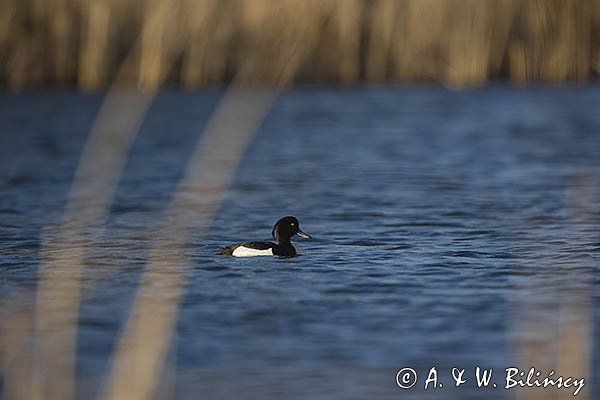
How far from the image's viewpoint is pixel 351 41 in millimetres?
21766

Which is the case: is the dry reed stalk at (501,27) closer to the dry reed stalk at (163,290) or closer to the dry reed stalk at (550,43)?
the dry reed stalk at (550,43)

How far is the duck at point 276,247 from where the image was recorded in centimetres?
918

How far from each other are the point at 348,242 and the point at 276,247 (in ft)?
3.00

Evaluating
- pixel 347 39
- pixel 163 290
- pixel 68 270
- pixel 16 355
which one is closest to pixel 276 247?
pixel 68 270

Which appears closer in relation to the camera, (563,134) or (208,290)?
(208,290)

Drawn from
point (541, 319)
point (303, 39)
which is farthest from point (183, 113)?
point (303, 39)

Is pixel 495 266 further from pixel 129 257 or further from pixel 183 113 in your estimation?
pixel 183 113

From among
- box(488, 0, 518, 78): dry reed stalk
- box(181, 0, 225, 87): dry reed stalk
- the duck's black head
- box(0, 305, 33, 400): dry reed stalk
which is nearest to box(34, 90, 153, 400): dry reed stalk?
box(0, 305, 33, 400): dry reed stalk

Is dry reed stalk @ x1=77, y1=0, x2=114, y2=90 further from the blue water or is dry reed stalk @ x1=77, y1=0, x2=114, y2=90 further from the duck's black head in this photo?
the duck's black head

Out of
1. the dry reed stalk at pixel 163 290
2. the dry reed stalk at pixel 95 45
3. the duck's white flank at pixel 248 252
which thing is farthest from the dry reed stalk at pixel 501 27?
the duck's white flank at pixel 248 252

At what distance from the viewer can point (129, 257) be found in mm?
9336

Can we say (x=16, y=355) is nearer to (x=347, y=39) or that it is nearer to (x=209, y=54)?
(x=347, y=39)

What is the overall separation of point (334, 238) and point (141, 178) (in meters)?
5.12

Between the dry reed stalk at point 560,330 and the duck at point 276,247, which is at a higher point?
the duck at point 276,247
